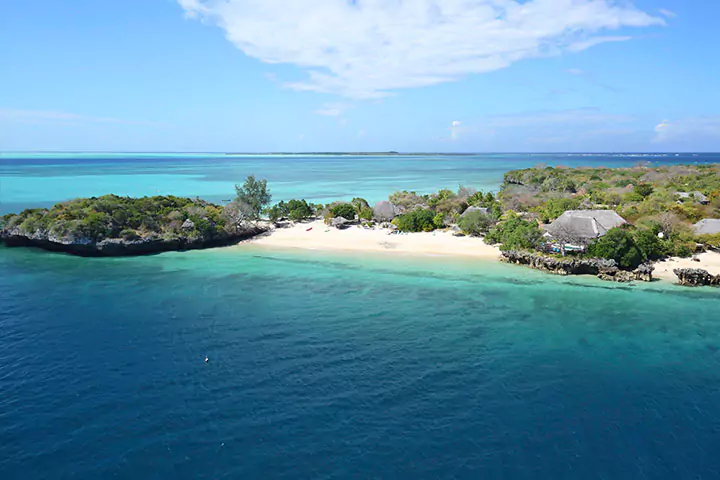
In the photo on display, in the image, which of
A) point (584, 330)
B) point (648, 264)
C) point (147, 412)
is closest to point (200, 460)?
point (147, 412)

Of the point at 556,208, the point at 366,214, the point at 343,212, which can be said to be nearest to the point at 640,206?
the point at 556,208

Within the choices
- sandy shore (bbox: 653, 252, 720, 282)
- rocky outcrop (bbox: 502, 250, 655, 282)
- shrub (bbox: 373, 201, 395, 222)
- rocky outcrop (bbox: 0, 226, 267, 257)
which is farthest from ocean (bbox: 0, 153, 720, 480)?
shrub (bbox: 373, 201, 395, 222)

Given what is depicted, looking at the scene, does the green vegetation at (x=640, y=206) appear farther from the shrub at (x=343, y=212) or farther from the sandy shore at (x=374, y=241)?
the shrub at (x=343, y=212)

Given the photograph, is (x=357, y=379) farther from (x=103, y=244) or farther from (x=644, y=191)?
(x=644, y=191)

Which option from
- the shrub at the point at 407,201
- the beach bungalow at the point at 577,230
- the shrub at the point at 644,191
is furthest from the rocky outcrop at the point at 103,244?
the shrub at the point at 644,191

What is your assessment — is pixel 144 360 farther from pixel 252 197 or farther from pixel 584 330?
pixel 252 197
